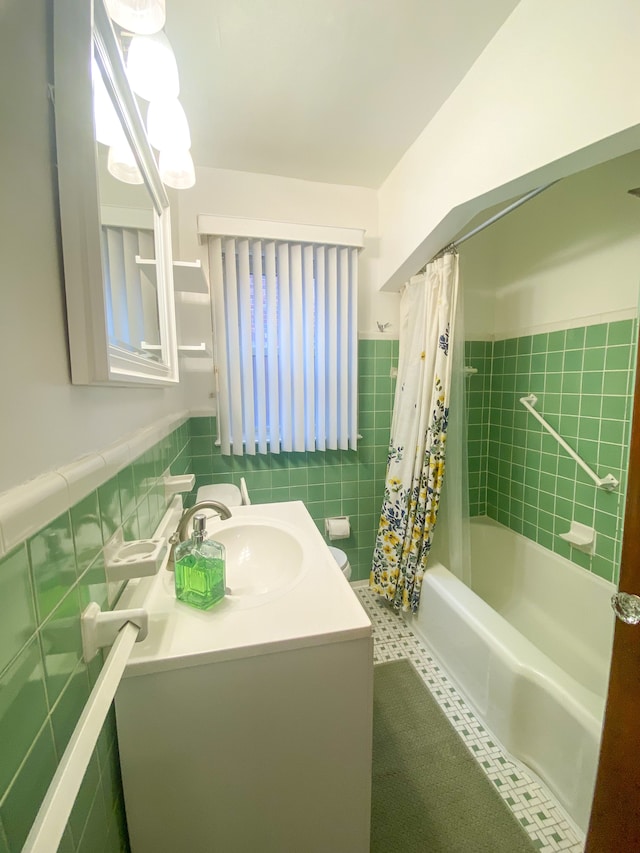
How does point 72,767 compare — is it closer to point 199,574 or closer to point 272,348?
point 199,574

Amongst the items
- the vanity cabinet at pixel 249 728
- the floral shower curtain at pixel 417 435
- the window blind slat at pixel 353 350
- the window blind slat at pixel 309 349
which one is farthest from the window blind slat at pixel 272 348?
the vanity cabinet at pixel 249 728

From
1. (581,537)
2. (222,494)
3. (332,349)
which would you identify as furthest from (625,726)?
(332,349)

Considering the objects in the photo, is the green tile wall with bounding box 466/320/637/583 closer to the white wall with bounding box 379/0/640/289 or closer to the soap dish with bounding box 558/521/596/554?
the soap dish with bounding box 558/521/596/554

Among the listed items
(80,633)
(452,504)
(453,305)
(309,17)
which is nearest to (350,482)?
(452,504)

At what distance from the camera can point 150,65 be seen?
758mm

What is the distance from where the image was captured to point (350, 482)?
6.54ft

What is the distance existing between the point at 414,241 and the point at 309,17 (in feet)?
2.67

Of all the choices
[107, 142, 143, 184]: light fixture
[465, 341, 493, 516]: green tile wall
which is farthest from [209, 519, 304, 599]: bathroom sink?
[465, 341, 493, 516]: green tile wall

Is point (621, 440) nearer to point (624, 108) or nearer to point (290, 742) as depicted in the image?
point (624, 108)

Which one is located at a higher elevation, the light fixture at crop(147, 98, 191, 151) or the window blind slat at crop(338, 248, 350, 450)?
the light fixture at crop(147, 98, 191, 151)

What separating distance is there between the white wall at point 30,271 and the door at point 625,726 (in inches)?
38.8

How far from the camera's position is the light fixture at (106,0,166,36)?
1.95 feet

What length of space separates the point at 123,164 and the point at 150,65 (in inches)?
10.9

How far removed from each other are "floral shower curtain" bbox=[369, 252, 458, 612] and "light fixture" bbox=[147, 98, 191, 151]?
113cm
